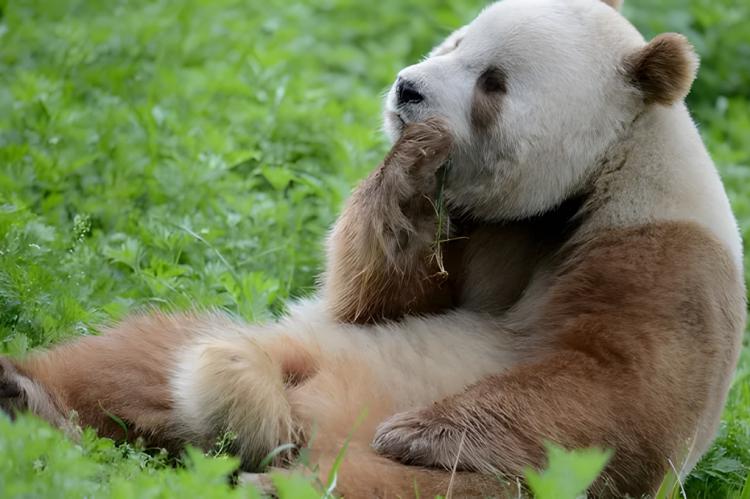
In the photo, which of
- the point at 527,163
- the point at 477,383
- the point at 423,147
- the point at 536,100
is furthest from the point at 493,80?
the point at 477,383

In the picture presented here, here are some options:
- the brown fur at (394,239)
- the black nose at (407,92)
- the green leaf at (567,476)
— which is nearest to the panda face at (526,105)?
the black nose at (407,92)

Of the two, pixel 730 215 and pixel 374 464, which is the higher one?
pixel 730 215

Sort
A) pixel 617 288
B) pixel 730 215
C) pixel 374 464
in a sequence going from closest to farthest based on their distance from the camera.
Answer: pixel 374 464 < pixel 617 288 < pixel 730 215

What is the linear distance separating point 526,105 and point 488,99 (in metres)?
0.16

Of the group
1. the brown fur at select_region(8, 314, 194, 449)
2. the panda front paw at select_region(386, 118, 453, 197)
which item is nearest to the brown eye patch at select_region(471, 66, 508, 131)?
the panda front paw at select_region(386, 118, 453, 197)

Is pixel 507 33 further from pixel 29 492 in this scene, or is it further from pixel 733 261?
pixel 29 492

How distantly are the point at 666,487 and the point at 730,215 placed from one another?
128cm

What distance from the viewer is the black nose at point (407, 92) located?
504cm

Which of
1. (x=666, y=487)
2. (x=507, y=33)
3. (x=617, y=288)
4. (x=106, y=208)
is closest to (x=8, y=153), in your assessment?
(x=106, y=208)

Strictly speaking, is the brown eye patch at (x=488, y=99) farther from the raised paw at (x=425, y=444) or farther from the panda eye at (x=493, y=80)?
the raised paw at (x=425, y=444)

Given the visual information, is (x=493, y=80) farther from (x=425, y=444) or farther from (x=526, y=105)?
(x=425, y=444)

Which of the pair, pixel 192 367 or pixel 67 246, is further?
pixel 67 246

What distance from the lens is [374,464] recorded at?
4.46 meters

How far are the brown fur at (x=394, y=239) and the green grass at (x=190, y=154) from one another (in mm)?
832
